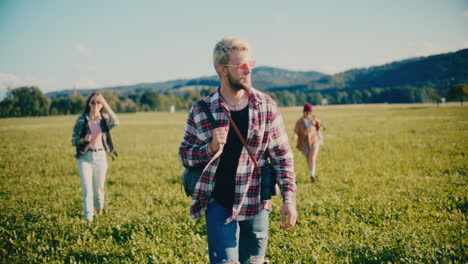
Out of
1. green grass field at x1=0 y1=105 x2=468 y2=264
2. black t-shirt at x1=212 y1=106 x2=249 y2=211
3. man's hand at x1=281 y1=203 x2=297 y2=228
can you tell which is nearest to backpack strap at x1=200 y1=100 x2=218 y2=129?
black t-shirt at x1=212 y1=106 x2=249 y2=211

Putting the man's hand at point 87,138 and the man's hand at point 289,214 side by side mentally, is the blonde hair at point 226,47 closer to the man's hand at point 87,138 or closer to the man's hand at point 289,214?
the man's hand at point 289,214

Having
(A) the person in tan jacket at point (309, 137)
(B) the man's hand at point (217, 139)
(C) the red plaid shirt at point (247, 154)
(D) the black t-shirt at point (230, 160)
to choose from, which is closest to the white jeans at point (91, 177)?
(C) the red plaid shirt at point (247, 154)

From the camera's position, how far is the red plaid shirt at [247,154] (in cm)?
286

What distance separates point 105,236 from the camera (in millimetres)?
6355

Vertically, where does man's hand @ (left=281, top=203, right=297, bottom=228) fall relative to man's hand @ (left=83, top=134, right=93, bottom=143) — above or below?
below

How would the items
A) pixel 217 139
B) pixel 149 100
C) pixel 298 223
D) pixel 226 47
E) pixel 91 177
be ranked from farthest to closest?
1. pixel 149 100
2. pixel 91 177
3. pixel 298 223
4. pixel 226 47
5. pixel 217 139

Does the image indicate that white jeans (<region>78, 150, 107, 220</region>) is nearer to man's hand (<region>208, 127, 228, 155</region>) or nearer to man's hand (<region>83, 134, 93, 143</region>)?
man's hand (<region>83, 134, 93, 143</region>)

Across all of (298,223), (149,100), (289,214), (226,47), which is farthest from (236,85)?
(149,100)

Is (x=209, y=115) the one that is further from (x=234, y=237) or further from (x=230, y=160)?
(x=234, y=237)

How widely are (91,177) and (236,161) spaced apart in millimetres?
5726

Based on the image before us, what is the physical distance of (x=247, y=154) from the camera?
2.91 m

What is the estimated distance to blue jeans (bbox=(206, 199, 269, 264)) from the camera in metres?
2.85

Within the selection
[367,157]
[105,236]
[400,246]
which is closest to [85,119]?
[105,236]

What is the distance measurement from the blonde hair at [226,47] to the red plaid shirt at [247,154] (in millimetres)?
358
